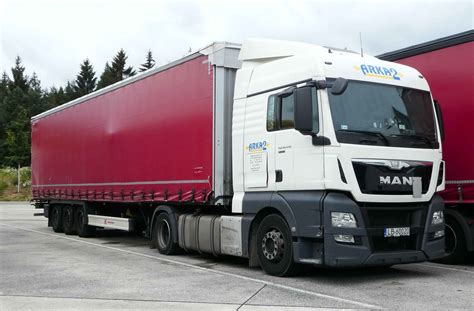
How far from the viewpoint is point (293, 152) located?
25.8 ft

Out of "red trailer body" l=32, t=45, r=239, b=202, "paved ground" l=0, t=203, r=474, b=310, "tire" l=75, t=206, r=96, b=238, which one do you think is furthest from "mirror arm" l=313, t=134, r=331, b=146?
"tire" l=75, t=206, r=96, b=238

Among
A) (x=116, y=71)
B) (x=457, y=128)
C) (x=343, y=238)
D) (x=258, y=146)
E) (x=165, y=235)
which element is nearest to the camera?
(x=343, y=238)

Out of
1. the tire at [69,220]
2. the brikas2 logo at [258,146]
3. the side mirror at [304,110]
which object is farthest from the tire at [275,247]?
the tire at [69,220]

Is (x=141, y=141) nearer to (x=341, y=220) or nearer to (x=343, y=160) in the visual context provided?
(x=343, y=160)

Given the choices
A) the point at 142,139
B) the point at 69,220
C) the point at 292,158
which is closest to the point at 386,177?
the point at 292,158

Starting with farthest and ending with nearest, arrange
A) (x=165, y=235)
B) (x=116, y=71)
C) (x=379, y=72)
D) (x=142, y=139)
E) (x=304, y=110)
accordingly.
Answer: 1. (x=116, y=71)
2. (x=142, y=139)
3. (x=165, y=235)
4. (x=379, y=72)
5. (x=304, y=110)

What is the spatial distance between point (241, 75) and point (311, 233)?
320cm

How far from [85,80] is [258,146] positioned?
86.6 meters

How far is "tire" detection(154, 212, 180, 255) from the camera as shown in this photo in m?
10.9

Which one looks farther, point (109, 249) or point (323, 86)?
point (109, 249)

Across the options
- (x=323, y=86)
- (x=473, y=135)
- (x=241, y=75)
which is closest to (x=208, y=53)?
(x=241, y=75)

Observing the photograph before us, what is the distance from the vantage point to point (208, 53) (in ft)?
32.5

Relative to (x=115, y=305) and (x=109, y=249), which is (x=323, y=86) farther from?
(x=109, y=249)

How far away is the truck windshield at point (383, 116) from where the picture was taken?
749 cm
